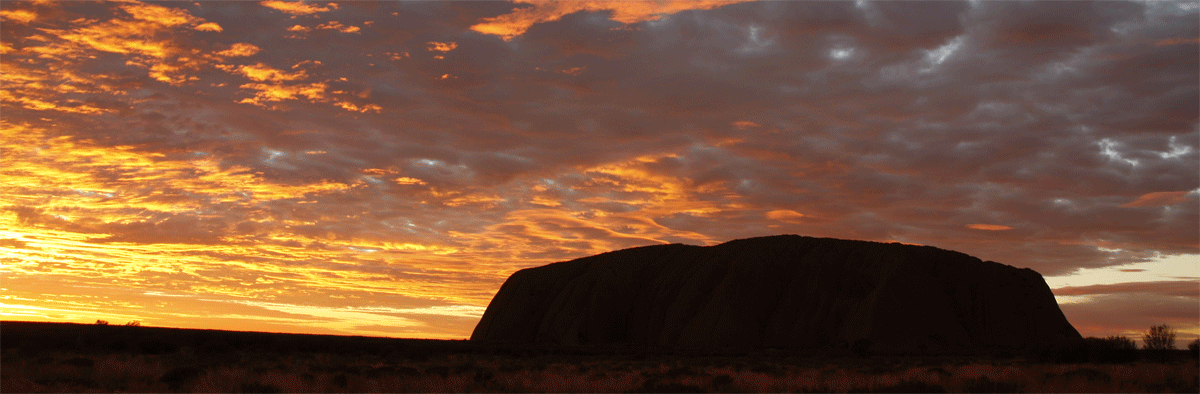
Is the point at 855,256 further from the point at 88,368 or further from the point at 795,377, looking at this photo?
the point at 88,368

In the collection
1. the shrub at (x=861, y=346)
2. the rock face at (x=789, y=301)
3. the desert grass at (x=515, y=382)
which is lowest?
the desert grass at (x=515, y=382)

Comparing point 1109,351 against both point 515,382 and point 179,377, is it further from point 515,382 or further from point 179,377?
point 179,377

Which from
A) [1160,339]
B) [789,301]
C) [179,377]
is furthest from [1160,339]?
[179,377]

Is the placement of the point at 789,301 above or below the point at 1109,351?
above

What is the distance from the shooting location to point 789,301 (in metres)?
97.8

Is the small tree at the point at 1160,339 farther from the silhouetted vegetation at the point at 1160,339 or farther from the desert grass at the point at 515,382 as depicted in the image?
the desert grass at the point at 515,382

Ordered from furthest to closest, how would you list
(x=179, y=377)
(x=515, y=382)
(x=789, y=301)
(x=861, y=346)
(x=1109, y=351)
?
(x=789, y=301), (x=861, y=346), (x=1109, y=351), (x=515, y=382), (x=179, y=377)

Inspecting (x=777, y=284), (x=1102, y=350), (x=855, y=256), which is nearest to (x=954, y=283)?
(x=855, y=256)

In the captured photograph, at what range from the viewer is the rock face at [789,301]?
91375 mm

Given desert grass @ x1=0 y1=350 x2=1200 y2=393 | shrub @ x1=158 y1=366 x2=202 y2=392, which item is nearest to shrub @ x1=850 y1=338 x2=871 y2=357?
desert grass @ x1=0 y1=350 x2=1200 y2=393

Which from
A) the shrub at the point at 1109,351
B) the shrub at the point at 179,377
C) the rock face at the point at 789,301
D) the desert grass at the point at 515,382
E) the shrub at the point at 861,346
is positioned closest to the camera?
the desert grass at the point at 515,382

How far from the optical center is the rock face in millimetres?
91375

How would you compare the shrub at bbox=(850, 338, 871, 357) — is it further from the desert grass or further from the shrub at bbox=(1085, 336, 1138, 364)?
the desert grass

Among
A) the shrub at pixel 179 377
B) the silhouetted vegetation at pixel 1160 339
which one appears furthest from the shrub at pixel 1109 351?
the shrub at pixel 179 377
